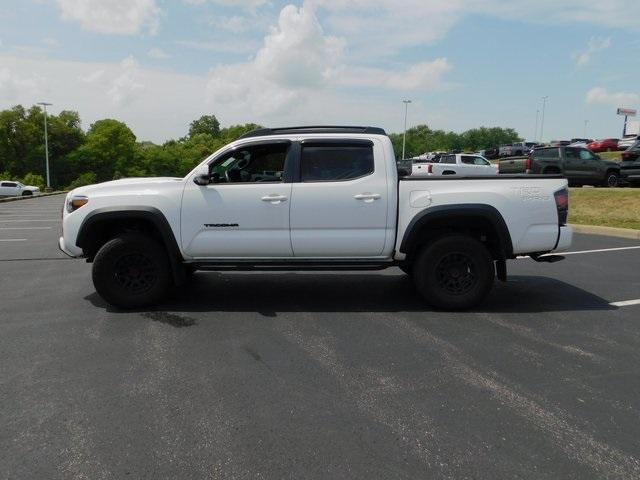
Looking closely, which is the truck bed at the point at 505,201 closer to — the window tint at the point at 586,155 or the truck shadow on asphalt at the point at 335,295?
the truck shadow on asphalt at the point at 335,295

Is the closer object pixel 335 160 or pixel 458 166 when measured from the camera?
pixel 335 160

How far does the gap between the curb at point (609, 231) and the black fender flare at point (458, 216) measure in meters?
6.88

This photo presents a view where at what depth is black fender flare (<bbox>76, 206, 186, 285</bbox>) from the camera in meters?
5.36

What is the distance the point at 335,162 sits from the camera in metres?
5.54

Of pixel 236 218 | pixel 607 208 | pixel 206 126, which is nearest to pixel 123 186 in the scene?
pixel 236 218

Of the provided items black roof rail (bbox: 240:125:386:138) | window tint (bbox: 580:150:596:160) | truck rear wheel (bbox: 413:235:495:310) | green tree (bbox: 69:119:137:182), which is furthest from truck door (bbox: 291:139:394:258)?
green tree (bbox: 69:119:137:182)

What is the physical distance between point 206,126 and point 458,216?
15121cm

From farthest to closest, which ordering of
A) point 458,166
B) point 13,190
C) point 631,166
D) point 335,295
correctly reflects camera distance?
point 13,190 → point 458,166 → point 631,166 → point 335,295

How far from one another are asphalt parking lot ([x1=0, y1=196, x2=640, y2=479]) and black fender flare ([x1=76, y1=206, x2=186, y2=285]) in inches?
27.7

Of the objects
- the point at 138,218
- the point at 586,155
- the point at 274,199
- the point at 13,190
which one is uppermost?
the point at 586,155

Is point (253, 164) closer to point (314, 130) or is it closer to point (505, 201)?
point (314, 130)

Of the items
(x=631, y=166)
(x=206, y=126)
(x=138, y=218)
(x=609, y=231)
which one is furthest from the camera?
(x=206, y=126)

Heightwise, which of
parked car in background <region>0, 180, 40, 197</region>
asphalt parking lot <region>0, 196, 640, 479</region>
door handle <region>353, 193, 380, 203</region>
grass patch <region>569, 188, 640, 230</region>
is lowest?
parked car in background <region>0, 180, 40, 197</region>

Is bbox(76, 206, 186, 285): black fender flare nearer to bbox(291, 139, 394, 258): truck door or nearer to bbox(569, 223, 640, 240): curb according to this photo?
bbox(291, 139, 394, 258): truck door
